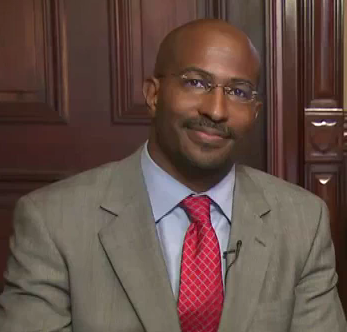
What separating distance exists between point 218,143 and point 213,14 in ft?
2.07

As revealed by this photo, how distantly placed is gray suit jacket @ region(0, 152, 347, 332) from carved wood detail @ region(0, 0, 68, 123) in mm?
492

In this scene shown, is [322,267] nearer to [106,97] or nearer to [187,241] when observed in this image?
[187,241]

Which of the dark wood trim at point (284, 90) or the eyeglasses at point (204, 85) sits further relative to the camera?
the dark wood trim at point (284, 90)

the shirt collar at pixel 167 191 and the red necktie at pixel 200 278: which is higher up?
the shirt collar at pixel 167 191

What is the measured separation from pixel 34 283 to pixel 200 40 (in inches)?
19.2

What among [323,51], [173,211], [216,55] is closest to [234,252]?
[173,211]

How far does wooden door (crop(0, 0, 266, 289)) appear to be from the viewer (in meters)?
1.45

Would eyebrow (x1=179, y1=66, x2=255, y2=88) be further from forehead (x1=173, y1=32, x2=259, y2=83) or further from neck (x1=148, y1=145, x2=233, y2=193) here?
neck (x1=148, y1=145, x2=233, y2=193)

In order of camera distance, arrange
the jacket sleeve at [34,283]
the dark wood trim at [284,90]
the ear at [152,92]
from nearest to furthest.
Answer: the jacket sleeve at [34,283]
the ear at [152,92]
the dark wood trim at [284,90]

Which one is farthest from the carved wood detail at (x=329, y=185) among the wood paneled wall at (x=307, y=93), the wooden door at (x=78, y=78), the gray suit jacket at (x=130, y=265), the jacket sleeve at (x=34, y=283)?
the jacket sleeve at (x=34, y=283)

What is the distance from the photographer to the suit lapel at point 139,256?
917 millimetres

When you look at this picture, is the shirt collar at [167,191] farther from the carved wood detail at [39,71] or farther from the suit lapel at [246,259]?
the carved wood detail at [39,71]

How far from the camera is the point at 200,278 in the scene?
95cm

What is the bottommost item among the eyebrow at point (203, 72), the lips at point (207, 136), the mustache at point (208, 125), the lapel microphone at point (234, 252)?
the lapel microphone at point (234, 252)
